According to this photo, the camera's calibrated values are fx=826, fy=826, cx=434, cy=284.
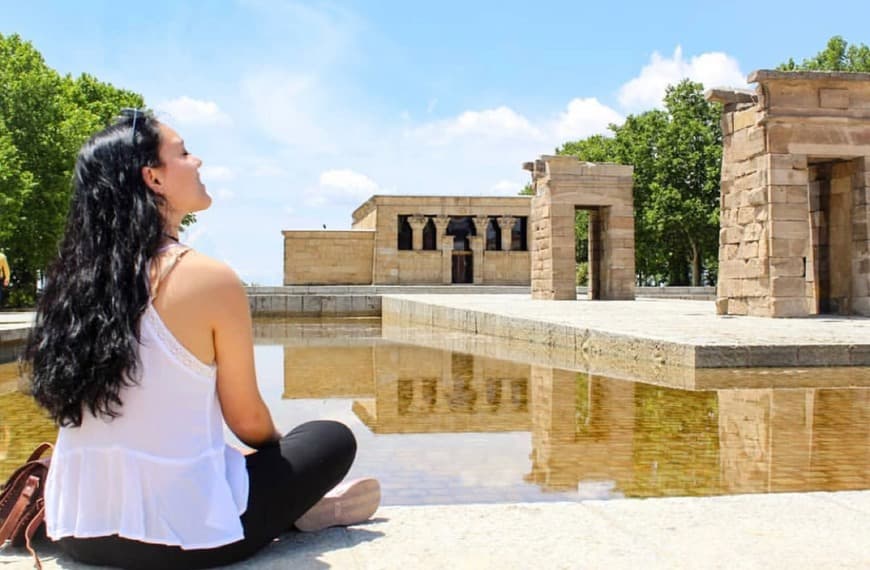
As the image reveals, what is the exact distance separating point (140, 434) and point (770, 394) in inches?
246

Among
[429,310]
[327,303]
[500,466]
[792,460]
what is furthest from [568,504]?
[327,303]

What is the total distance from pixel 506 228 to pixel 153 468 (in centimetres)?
4347

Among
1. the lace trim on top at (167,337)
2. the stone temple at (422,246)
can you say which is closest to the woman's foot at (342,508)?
the lace trim on top at (167,337)

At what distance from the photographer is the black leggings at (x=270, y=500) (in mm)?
2535

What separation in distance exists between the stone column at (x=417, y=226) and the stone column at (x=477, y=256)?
2968mm

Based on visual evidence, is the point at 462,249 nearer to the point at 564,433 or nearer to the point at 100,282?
the point at 564,433

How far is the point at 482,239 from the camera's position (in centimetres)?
4522

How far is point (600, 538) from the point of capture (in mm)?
2832

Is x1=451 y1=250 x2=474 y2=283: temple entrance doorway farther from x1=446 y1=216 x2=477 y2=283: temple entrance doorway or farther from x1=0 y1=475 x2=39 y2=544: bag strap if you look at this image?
x1=0 y1=475 x2=39 y2=544: bag strap

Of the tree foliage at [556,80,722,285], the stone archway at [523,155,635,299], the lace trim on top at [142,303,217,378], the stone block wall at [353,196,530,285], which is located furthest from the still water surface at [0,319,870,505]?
the stone block wall at [353,196,530,285]

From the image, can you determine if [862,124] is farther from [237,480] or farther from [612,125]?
[612,125]

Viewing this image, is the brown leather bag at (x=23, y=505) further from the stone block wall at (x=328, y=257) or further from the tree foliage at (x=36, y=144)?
the stone block wall at (x=328, y=257)

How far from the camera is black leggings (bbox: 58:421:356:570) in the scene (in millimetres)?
2535

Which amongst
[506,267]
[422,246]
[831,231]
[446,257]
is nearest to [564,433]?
[831,231]
